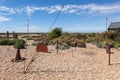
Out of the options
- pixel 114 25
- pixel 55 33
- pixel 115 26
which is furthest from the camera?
pixel 114 25

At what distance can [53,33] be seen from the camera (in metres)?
30.8

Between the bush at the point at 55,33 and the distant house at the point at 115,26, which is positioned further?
the distant house at the point at 115,26

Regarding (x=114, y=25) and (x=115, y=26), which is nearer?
(x=115, y=26)

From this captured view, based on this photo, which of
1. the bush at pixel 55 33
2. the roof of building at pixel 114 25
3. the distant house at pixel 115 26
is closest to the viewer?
the bush at pixel 55 33

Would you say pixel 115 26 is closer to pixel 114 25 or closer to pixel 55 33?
pixel 114 25

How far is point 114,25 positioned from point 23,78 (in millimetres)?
37874

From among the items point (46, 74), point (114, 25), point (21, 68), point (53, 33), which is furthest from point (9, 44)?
point (114, 25)

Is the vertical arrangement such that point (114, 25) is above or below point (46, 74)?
above

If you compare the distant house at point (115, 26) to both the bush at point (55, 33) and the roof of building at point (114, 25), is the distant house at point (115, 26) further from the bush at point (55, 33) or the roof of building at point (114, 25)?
the bush at point (55, 33)

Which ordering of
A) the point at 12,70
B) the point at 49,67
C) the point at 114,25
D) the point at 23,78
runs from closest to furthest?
1. the point at 23,78
2. the point at 12,70
3. the point at 49,67
4. the point at 114,25

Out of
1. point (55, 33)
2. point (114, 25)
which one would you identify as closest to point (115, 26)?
point (114, 25)

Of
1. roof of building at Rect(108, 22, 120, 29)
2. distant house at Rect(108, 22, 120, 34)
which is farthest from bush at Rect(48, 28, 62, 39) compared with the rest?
roof of building at Rect(108, 22, 120, 29)

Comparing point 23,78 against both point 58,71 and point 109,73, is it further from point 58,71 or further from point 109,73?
point 109,73

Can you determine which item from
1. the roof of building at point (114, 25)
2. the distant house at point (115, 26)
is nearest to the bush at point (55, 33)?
the distant house at point (115, 26)
